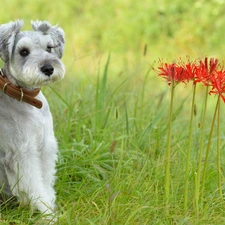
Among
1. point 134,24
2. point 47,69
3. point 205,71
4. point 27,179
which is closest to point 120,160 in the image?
point 27,179

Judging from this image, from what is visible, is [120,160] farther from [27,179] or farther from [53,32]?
[53,32]

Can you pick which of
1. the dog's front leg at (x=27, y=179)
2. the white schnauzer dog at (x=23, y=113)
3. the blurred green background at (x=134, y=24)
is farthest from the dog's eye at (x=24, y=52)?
the blurred green background at (x=134, y=24)

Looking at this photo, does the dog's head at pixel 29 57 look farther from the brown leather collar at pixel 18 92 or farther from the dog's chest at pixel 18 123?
the dog's chest at pixel 18 123

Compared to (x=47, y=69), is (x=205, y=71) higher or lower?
higher

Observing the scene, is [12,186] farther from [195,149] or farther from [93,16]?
[93,16]

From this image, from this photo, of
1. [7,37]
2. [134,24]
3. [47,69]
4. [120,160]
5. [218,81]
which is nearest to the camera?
[218,81]

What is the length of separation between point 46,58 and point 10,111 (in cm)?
42

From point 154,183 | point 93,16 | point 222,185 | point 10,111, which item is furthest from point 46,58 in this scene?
point 93,16

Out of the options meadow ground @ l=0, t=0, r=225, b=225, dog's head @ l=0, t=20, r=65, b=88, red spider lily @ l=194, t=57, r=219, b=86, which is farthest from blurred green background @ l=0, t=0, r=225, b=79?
red spider lily @ l=194, t=57, r=219, b=86

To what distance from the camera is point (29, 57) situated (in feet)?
12.0

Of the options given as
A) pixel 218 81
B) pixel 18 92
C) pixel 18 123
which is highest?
pixel 218 81

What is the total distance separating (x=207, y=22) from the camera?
10.5 meters

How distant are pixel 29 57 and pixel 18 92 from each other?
0.79ft

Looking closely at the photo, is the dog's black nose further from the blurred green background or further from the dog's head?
the blurred green background
